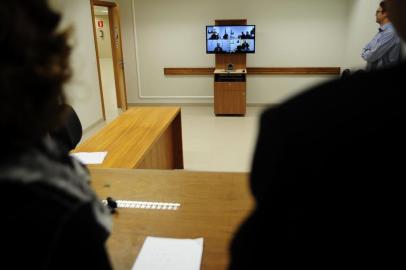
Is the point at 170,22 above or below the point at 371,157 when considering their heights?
above

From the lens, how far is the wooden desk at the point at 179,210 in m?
1.26

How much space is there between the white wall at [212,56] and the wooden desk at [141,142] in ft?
10.3

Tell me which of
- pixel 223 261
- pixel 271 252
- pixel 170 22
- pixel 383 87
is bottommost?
pixel 223 261

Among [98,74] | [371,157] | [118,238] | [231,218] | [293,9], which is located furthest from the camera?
[293,9]

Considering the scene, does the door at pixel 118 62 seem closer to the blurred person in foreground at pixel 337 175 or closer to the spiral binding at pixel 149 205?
the spiral binding at pixel 149 205

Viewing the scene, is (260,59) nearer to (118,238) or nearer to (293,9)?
(293,9)

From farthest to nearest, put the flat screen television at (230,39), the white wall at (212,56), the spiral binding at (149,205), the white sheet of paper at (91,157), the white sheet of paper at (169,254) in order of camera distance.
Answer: the white wall at (212,56) < the flat screen television at (230,39) < the white sheet of paper at (91,157) < the spiral binding at (149,205) < the white sheet of paper at (169,254)

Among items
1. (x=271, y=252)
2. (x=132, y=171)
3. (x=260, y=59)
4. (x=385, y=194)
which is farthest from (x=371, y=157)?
(x=260, y=59)

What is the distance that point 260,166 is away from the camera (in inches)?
19.5

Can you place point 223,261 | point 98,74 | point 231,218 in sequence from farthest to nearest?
1. point 98,74
2. point 231,218
3. point 223,261

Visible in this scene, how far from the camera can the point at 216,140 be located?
16.5 ft

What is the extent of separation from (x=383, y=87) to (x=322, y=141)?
0.32 ft

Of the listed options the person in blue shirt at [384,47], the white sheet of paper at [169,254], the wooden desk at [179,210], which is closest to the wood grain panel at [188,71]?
the person in blue shirt at [384,47]

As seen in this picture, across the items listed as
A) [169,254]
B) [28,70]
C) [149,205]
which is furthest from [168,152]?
[28,70]
